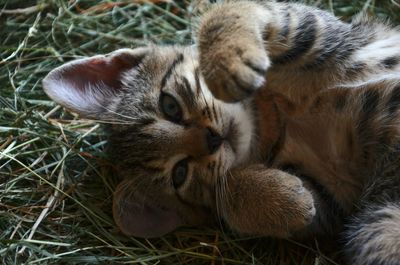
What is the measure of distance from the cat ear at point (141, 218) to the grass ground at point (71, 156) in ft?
0.15

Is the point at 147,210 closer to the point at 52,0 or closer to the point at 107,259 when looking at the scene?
the point at 107,259

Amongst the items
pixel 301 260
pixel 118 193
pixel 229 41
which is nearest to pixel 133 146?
pixel 118 193

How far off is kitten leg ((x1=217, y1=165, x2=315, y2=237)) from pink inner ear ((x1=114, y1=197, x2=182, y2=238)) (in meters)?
0.24

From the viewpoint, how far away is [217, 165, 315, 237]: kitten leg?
216cm

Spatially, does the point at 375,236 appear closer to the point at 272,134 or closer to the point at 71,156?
the point at 272,134

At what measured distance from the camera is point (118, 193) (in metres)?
2.43

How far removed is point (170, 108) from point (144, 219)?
496 mm

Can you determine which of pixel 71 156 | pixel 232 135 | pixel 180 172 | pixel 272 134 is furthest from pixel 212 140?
pixel 71 156

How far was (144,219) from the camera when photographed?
8.04ft

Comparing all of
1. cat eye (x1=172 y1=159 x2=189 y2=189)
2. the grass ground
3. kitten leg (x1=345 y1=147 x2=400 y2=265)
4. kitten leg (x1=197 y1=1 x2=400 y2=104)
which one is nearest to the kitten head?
cat eye (x1=172 y1=159 x2=189 y2=189)

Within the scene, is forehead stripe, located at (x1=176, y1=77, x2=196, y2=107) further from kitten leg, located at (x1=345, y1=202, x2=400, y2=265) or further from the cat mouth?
kitten leg, located at (x1=345, y1=202, x2=400, y2=265)

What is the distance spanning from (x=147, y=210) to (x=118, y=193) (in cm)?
16

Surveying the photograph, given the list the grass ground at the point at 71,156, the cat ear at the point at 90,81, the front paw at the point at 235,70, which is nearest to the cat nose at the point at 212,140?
the front paw at the point at 235,70

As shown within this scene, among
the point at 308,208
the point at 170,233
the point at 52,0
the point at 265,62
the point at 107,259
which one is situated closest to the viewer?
the point at 265,62
